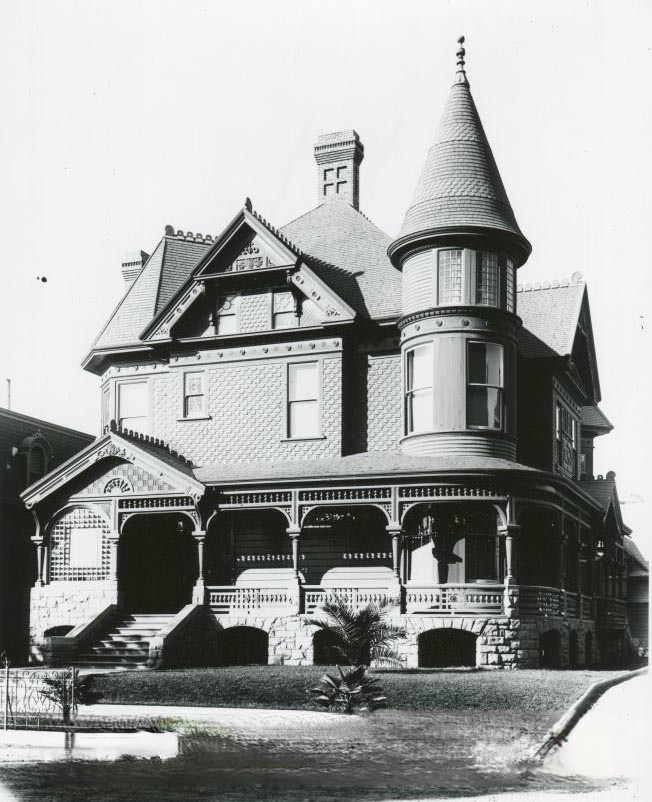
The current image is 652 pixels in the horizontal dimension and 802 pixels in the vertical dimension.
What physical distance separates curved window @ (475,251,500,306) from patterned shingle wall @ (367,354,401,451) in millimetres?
3105

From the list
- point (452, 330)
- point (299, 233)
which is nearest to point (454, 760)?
point (452, 330)

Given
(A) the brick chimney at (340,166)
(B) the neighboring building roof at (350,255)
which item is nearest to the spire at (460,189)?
(B) the neighboring building roof at (350,255)

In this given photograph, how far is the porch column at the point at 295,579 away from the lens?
1087 inches

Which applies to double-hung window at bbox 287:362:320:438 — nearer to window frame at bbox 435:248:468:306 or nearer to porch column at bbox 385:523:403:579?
window frame at bbox 435:248:468:306

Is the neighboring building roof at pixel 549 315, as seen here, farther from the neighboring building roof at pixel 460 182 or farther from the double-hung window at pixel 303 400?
the double-hung window at pixel 303 400

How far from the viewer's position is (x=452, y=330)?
28250mm

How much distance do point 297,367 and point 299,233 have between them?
5.14 metres

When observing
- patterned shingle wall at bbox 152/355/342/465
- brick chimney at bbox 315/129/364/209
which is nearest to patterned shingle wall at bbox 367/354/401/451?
patterned shingle wall at bbox 152/355/342/465

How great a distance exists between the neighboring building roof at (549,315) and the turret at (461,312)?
2617 mm

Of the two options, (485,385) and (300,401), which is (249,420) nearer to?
(300,401)

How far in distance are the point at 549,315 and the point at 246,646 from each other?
12.4 m

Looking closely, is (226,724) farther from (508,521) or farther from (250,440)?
(250,440)

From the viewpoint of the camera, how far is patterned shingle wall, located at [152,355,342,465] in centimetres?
3039

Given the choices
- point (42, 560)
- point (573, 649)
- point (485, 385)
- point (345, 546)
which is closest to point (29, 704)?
point (42, 560)
